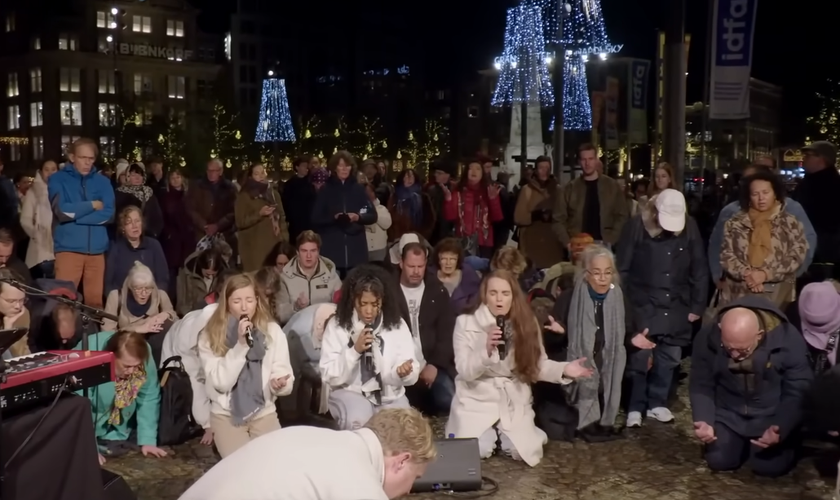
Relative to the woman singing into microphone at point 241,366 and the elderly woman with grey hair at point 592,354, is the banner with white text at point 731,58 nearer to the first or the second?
the elderly woman with grey hair at point 592,354

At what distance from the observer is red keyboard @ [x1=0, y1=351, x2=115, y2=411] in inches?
159

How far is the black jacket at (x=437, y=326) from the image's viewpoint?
23.9 ft

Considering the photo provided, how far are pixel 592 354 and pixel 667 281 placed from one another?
36.4 inches

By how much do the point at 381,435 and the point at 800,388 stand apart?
11.9 ft

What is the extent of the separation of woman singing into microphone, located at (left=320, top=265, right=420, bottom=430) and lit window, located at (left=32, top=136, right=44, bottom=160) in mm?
74295

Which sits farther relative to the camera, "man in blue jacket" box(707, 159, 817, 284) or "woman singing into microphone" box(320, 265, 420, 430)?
"man in blue jacket" box(707, 159, 817, 284)

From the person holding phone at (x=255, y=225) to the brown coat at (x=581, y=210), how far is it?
124 inches

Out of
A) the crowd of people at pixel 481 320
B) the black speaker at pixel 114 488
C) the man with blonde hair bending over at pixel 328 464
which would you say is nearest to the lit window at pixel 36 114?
the crowd of people at pixel 481 320

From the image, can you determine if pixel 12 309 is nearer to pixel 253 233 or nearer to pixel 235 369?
pixel 235 369

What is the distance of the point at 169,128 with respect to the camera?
2173 inches

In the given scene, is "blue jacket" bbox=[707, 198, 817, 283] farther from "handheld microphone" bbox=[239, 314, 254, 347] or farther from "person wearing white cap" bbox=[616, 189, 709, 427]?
"handheld microphone" bbox=[239, 314, 254, 347]

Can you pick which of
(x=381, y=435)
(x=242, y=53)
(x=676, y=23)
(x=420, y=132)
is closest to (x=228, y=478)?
(x=381, y=435)

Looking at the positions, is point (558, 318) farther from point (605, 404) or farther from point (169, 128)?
point (169, 128)

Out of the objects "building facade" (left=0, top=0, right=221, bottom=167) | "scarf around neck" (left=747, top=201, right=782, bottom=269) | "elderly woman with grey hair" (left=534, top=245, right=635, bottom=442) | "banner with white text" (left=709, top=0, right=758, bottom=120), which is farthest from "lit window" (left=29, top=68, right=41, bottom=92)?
"scarf around neck" (left=747, top=201, right=782, bottom=269)
